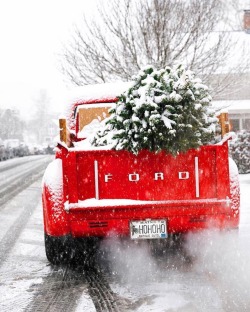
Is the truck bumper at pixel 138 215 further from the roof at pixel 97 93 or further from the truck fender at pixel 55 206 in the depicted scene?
the roof at pixel 97 93

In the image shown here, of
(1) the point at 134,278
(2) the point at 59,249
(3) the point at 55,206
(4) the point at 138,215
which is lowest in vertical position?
(1) the point at 134,278

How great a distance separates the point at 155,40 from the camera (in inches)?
578

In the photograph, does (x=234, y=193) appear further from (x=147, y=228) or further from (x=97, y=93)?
(x=97, y=93)

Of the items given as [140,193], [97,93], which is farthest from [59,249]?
[97,93]

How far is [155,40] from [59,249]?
33.5 feet

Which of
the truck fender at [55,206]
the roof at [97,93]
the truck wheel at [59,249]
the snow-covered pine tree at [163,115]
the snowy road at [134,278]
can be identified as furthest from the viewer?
the roof at [97,93]

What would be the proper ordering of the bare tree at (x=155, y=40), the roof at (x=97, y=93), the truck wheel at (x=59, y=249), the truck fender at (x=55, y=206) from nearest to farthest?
1. the truck fender at (x=55, y=206)
2. the truck wheel at (x=59, y=249)
3. the roof at (x=97, y=93)
4. the bare tree at (x=155, y=40)

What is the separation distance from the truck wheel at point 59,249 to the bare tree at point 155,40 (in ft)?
31.4

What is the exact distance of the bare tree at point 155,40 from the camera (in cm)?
1445

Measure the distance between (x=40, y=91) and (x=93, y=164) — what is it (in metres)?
150

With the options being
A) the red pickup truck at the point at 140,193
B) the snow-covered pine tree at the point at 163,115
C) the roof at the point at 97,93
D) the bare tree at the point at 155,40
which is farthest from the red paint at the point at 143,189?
Answer: the bare tree at the point at 155,40

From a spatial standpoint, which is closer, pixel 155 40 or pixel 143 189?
pixel 143 189

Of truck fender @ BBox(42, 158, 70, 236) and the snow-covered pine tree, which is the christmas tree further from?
truck fender @ BBox(42, 158, 70, 236)

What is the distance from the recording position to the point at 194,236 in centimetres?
542
